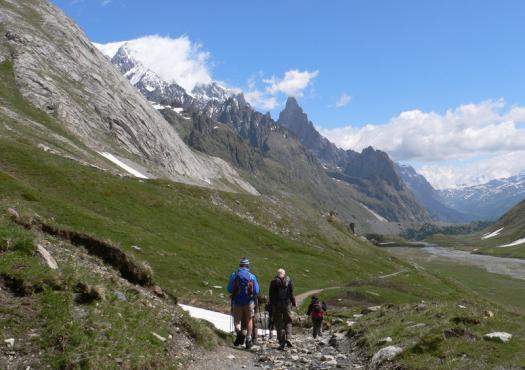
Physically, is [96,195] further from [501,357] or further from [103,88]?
[103,88]

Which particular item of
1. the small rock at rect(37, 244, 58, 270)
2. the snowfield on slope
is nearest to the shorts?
the snowfield on slope

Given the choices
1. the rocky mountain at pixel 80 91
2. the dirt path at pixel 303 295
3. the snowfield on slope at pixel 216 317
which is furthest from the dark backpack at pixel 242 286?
the rocky mountain at pixel 80 91

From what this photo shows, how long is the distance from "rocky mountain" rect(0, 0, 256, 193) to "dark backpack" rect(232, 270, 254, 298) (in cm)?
6446

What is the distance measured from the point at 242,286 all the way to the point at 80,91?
116325 millimetres

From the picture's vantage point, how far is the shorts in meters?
20.6

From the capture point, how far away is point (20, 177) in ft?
154

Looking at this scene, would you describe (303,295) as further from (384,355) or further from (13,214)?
(13,214)

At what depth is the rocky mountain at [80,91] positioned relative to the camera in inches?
4050

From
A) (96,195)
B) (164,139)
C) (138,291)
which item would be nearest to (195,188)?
(96,195)

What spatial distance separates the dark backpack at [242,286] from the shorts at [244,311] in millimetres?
563

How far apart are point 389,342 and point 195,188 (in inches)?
2518

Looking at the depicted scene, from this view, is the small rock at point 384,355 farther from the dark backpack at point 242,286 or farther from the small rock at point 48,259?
the small rock at point 48,259

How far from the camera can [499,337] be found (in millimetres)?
16188

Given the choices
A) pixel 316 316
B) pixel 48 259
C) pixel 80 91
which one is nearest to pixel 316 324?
pixel 316 316
